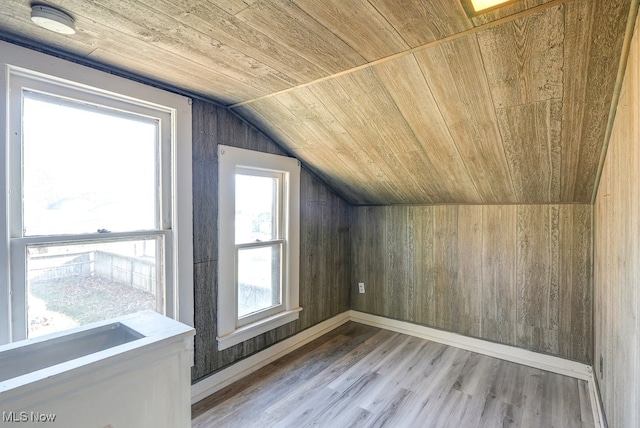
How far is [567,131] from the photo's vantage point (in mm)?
1770

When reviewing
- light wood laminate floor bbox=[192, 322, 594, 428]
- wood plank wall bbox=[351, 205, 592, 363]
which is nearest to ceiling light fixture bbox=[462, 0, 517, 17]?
wood plank wall bbox=[351, 205, 592, 363]

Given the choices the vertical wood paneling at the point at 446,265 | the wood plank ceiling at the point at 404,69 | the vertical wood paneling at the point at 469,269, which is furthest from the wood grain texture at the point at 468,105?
the vertical wood paneling at the point at 446,265

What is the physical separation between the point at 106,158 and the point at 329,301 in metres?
2.53

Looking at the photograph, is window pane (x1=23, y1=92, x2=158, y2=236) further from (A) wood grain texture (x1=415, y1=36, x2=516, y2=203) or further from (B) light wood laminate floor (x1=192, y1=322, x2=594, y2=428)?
(A) wood grain texture (x1=415, y1=36, x2=516, y2=203)

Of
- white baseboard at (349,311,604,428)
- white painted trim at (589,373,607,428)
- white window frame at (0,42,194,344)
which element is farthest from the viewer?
white baseboard at (349,311,604,428)

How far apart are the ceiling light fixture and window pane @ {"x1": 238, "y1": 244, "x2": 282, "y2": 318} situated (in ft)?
7.05

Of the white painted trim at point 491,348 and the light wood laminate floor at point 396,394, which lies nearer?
the light wood laminate floor at point 396,394

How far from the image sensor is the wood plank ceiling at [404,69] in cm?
123

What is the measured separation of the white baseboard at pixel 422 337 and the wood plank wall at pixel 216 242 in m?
0.07

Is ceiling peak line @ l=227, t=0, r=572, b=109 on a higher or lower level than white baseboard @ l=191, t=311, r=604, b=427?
higher

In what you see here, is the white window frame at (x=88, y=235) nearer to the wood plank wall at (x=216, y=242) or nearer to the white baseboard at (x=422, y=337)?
the wood plank wall at (x=216, y=242)

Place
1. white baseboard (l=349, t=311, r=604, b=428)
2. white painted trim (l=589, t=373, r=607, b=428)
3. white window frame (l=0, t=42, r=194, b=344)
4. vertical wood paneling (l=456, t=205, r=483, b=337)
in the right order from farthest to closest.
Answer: vertical wood paneling (l=456, t=205, r=483, b=337)
white baseboard (l=349, t=311, r=604, b=428)
white painted trim (l=589, t=373, r=607, b=428)
white window frame (l=0, t=42, r=194, b=344)

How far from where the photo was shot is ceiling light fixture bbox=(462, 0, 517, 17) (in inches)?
45.8

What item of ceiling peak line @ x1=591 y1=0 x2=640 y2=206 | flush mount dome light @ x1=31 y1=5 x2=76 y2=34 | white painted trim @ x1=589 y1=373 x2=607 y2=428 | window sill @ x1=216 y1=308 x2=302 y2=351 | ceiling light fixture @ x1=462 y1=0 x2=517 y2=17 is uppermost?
ceiling light fixture @ x1=462 y1=0 x2=517 y2=17
